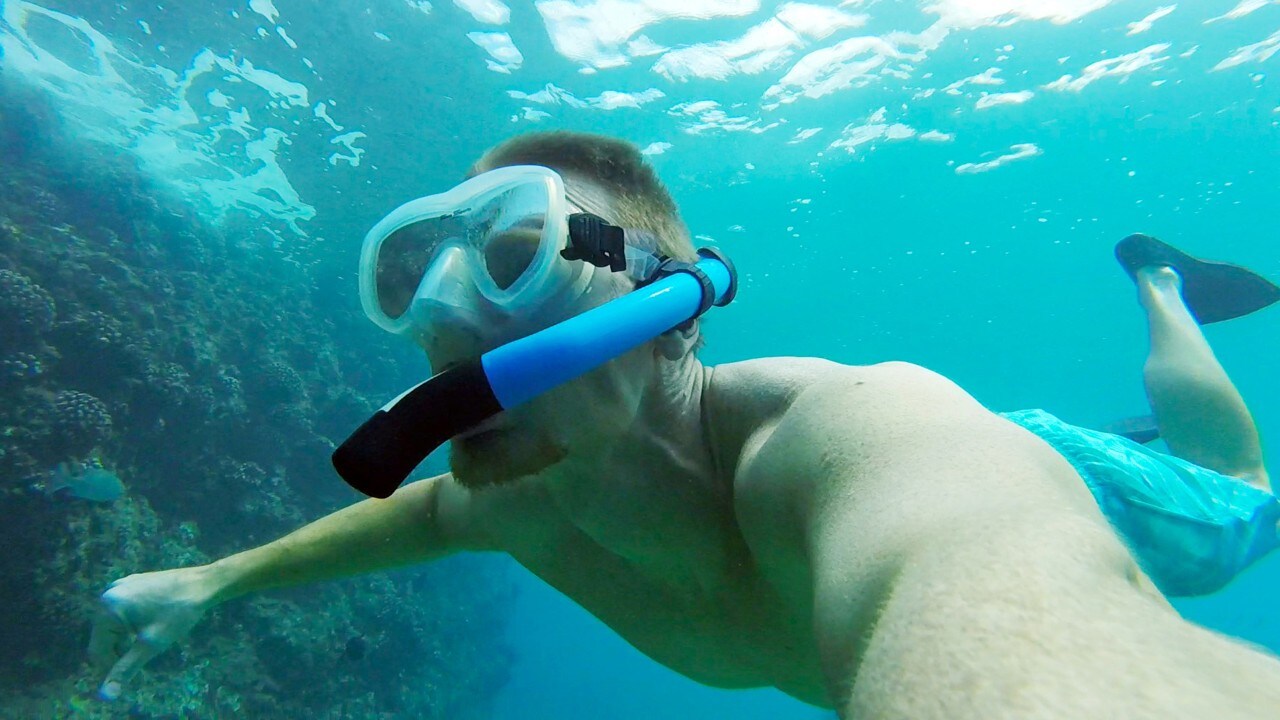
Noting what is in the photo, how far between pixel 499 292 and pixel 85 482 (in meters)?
10.1

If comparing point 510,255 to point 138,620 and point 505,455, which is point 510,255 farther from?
point 138,620

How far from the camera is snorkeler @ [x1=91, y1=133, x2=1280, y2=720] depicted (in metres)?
0.85

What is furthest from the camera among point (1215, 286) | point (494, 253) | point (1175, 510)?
point (1215, 286)

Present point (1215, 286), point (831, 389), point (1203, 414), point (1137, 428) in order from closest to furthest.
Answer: point (831, 389) < point (1203, 414) < point (1137, 428) < point (1215, 286)

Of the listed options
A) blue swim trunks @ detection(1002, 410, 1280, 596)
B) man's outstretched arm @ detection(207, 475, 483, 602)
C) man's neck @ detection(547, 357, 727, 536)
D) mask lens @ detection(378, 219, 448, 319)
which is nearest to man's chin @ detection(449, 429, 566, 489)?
man's neck @ detection(547, 357, 727, 536)

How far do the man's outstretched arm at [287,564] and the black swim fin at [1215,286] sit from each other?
7.50 m

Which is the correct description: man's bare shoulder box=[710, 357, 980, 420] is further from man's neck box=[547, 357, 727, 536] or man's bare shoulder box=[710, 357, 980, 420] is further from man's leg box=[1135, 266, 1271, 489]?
man's leg box=[1135, 266, 1271, 489]

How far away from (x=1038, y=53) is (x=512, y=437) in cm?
1762

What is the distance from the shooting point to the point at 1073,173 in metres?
19.7

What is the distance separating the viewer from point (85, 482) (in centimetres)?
887

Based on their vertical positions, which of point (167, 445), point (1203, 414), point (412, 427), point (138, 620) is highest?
point (1203, 414)

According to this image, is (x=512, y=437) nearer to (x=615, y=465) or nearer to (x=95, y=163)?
(x=615, y=465)

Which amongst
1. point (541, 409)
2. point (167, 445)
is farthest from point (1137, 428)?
point (167, 445)

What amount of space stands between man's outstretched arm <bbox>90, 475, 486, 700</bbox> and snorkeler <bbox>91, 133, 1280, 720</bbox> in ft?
0.04
